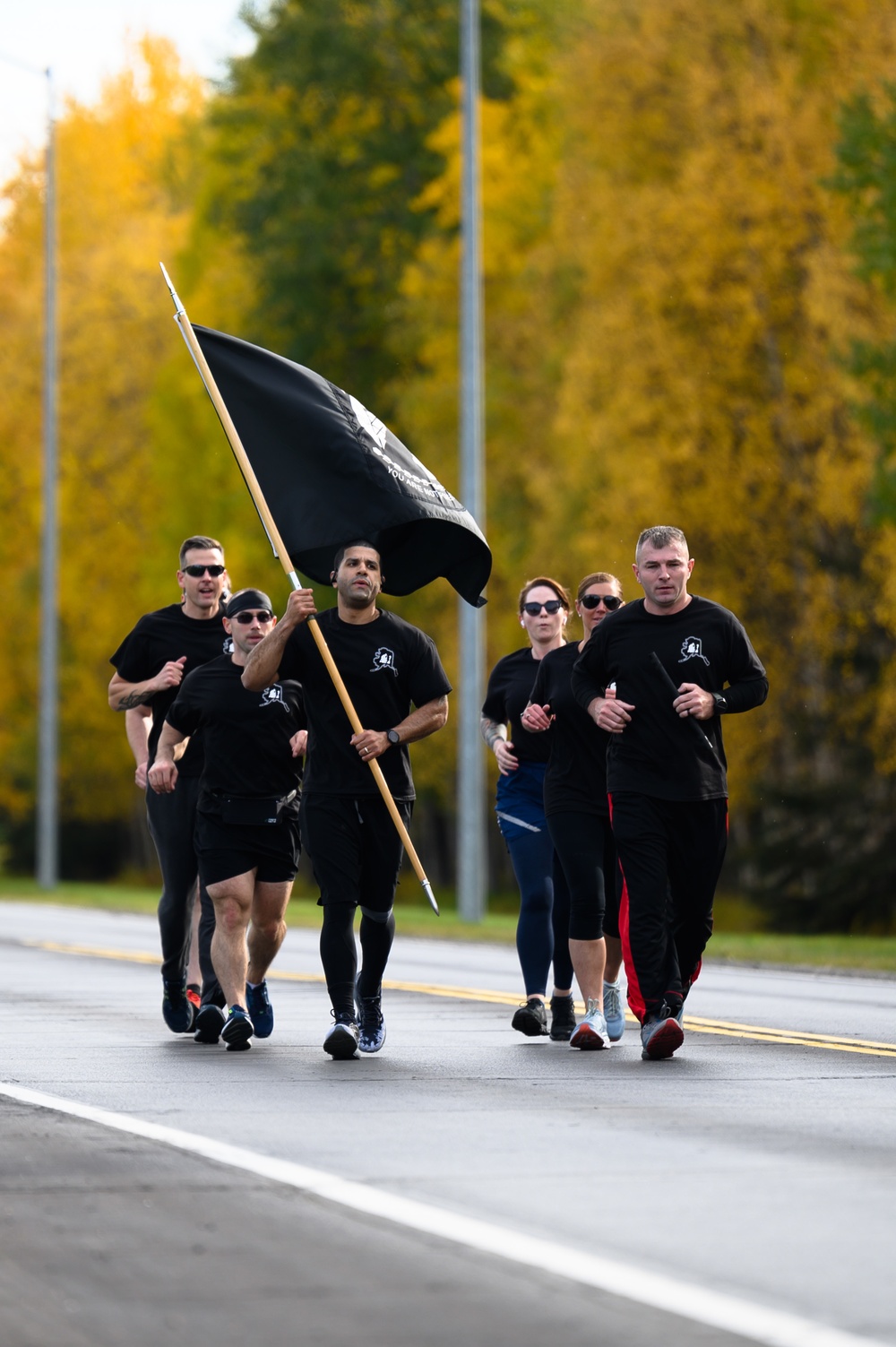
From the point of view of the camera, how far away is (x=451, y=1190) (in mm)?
7734

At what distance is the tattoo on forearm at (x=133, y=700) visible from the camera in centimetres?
1285

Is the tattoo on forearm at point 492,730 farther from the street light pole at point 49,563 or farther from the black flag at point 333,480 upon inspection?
the street light pole at point 49,563

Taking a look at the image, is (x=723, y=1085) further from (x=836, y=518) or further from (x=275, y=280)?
(x=275, y=280)

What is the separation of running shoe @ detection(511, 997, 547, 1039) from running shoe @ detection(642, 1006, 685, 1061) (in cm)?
118

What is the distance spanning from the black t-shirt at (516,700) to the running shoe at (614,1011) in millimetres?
1104

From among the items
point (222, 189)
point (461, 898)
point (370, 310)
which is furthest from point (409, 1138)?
point (222, 189)

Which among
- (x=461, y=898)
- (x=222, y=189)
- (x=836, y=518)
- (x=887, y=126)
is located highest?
(x=222, y=189)

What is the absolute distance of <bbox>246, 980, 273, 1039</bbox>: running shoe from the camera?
12422mm

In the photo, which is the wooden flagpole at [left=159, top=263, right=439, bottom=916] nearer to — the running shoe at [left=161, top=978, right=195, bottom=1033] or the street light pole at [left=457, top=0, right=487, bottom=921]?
the running shoe at [left=161, top=978, right=195, bottom=1033]

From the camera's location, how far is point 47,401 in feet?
142

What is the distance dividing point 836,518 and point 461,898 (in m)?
7.38

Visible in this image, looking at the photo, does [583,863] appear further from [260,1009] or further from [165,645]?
[165,645]

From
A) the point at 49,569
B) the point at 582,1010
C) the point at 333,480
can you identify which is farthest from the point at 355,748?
the point at 49,569

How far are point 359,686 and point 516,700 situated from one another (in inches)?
57.4
